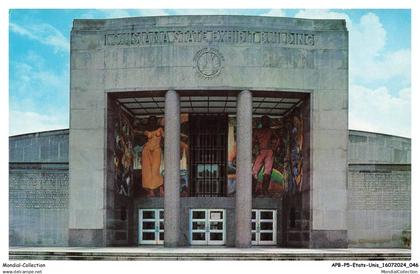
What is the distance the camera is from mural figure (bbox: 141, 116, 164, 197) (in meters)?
32.2

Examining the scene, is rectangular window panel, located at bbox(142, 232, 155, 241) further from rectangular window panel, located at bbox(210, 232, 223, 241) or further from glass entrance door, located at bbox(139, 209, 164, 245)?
rectangular window panel, located at bbox(210, 232, 223, 241)

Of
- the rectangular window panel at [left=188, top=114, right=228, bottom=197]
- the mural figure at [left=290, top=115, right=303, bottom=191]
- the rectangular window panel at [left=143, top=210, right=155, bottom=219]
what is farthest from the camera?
the rectangular window panel at [left=188, top=114, right=228, bottom=197]

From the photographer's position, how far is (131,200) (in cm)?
3161

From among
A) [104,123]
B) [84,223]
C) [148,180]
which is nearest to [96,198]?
[84,223]

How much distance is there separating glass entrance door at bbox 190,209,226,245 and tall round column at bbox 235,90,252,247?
4167mm

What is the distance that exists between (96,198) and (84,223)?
116 centimetres

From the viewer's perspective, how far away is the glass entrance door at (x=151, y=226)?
31422mm

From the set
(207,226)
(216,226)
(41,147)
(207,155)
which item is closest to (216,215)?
(216,226)

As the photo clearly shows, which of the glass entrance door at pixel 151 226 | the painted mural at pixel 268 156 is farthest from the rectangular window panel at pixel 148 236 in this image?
the painted mural at pixel 268 156

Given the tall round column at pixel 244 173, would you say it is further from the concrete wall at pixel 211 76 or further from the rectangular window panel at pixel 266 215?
the rectangular window panel at pixel 266 215

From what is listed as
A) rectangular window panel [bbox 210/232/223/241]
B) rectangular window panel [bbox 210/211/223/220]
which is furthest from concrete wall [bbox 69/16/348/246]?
rectangular window panel [bbox 210/211/223/220]

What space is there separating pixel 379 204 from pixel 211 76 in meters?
9.28

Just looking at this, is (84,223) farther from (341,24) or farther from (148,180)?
(341,24)

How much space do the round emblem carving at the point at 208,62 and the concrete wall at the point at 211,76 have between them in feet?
0.28
